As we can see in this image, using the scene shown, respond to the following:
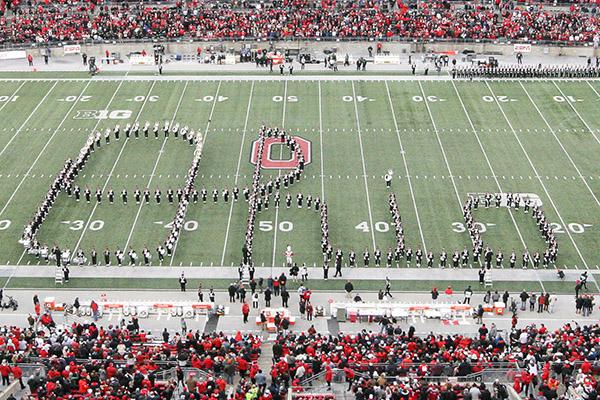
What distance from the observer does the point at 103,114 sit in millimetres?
49062

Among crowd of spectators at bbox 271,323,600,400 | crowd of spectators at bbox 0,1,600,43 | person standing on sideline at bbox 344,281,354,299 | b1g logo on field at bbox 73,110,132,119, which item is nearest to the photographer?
crowd of spectators at bbox 271,323,600,400

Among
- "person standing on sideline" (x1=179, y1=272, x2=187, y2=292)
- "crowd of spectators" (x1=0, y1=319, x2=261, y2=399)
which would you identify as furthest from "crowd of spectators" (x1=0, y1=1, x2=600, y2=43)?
"crowd of spectators" (x1=0, y1=319, x2=261, y2=399)

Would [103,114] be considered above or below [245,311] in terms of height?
below

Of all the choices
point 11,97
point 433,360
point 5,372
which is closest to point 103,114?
point 11,97

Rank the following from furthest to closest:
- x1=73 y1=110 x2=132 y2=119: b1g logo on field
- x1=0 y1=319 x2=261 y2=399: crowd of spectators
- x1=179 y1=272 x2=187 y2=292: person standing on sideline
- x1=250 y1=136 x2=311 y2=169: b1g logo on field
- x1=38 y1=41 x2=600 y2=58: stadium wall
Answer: x1=38 y1=41 x2=600 y2=58: stadium wall < x1=73 y1=110 x2=132 y2=119: b1g logo on field < x1=250 y1=136 x2=311 y2=169: b1g logo on field < x1=179 y1=272 x2=187 y2=292: person standing on sideline < x1=0 y1=319 x2=261 y2=399: crowd of spectators

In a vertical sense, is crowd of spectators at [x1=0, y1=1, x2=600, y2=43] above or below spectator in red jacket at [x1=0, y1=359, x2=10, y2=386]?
below

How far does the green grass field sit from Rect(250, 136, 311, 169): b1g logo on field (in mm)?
455

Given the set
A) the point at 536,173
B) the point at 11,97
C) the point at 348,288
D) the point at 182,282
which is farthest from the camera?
the point at 11,97

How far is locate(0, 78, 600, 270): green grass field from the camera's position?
3697 cm

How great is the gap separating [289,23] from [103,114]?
18.0 m

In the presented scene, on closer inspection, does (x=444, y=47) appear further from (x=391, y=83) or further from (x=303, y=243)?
(x=303, y=243)

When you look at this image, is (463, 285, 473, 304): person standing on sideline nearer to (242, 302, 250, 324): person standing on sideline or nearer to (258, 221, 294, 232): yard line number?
(242, 302, 250, 324): person standing on sideline

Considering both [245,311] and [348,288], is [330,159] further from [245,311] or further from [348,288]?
[245,311]

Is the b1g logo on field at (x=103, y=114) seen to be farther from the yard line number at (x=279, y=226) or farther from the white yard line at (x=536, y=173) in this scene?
the white yard line at (x=536, y=173)
